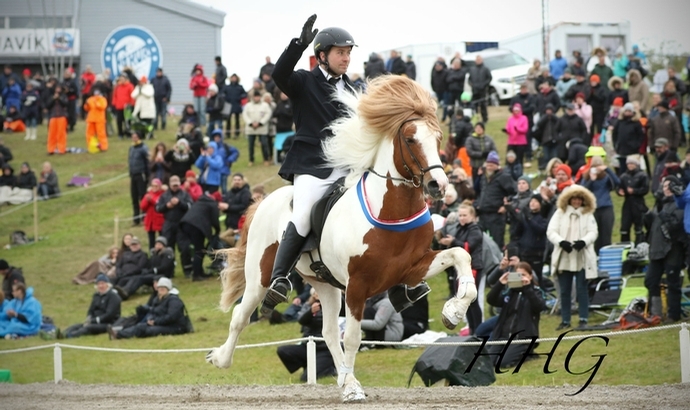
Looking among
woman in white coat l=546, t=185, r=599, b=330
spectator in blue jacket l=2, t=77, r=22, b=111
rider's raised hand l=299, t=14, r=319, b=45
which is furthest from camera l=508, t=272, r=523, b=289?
spectator in blue jacket l=2, t=77, r=22, b=111

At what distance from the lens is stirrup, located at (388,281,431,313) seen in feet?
27.8

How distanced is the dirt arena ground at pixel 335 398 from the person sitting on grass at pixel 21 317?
6385 millimetres

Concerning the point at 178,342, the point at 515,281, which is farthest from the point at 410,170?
the point at 178,342

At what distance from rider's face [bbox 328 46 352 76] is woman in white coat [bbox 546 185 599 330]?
5.87 meters

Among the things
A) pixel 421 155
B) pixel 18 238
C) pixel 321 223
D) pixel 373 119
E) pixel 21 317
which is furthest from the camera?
pixel 18 238

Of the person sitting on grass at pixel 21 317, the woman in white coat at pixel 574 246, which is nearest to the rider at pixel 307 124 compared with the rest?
the woman in white coat at pixel 574 246

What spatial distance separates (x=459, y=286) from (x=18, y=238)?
19532mm

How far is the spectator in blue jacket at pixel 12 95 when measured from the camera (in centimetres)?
3534

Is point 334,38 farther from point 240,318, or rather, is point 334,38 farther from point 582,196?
point 582,196

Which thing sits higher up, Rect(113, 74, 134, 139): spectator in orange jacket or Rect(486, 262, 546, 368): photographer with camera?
Rect(113, 74, 134, 139): spectator in orange jacket

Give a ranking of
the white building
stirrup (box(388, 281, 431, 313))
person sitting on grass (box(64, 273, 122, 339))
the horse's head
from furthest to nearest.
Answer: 1. the white building
2. person sitting on grass (box(64, 273, 122, 339))
3. stirrup (box(388, 281, 431, 313))
4. the horse's head

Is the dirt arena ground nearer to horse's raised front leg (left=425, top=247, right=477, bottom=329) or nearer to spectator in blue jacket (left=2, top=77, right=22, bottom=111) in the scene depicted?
horse's raised front leg (left=425, top=247, right=477, bottom=329)

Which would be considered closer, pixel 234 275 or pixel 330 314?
pixel 330 314

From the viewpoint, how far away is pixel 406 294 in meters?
8.61
